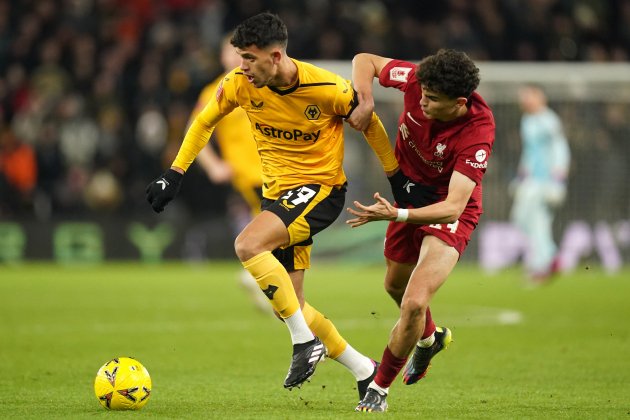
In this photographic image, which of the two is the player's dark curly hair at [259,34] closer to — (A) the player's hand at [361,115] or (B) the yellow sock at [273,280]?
(A) the player's hand at [361,115]

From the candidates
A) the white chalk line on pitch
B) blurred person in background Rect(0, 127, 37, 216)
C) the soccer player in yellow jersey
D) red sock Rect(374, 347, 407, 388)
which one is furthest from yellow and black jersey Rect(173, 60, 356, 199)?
blurred person in background Rect(0, 127, 37, 216)

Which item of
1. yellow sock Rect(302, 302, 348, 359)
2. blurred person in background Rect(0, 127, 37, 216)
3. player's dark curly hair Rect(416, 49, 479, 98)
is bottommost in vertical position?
blurred person in background Rect(0, 127, 37, 216)

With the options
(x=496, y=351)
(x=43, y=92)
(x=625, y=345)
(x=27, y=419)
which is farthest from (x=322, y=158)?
(x=43, y=92)

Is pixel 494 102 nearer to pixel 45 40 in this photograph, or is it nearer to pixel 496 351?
pixel 45 40

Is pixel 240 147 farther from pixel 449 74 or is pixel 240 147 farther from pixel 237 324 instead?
pixel 449 74

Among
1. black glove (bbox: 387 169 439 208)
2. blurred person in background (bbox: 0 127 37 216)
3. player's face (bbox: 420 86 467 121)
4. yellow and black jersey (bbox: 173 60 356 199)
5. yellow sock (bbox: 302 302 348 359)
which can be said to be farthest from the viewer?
blurred person in background (bbox: 0 127 37 216)

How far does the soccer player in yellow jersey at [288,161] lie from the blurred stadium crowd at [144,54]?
12.5 metres

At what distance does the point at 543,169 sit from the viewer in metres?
16.5

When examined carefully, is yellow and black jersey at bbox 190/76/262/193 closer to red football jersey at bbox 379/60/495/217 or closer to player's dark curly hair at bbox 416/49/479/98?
red football jersey at bbox 379/60/495/217

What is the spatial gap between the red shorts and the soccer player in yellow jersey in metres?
0.27

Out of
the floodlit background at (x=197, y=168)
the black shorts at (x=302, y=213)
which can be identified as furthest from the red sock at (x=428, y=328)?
the floodlit background at (x=197, y=168)

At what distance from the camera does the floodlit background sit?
14953 millimetres

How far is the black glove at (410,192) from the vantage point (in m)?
7.11

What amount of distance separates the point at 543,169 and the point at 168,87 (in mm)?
6924
